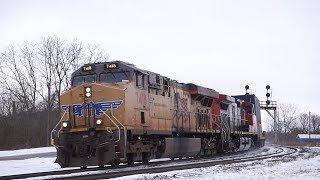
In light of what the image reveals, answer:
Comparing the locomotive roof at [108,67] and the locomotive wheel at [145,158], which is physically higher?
the locomotive roof at [108,67]

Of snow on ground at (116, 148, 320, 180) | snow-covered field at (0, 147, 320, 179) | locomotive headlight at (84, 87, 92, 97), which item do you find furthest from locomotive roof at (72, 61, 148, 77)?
snow on ground at (116, 148, 320, 180)

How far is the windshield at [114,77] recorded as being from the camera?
1527 cm

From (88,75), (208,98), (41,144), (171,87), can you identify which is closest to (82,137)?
(88,75)

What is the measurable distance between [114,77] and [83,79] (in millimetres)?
1412

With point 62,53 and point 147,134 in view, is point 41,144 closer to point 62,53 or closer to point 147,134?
point 62,53

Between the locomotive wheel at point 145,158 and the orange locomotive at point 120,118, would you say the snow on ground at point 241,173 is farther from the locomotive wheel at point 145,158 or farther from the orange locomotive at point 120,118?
the locomotive wheel at point 145,158

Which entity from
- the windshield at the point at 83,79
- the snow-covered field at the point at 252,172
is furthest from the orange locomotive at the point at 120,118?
the snow-covered field at the point at 252,172

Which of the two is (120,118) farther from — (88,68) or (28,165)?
(28,165)

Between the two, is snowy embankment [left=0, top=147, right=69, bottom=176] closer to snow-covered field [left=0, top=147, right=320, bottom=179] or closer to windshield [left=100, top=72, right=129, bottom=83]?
snow-covered field [left=0, top=147, right=320, bottom=179]

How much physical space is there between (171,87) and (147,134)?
365 centimetres

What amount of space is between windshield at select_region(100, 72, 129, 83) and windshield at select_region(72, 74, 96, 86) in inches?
15.3

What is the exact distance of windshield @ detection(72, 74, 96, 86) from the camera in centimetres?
1575

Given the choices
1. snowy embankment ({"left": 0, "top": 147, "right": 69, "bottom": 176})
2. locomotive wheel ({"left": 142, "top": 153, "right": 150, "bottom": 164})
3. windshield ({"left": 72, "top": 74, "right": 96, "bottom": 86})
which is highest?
windshield ({"left": 72, "top": 74, "right": 96, "bottom": 86})

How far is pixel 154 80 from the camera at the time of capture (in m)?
17.2
